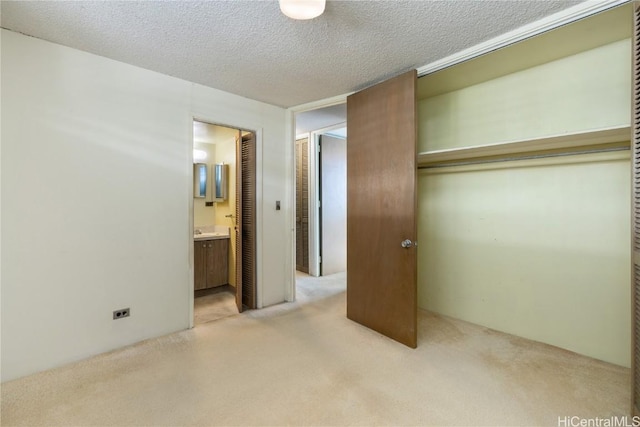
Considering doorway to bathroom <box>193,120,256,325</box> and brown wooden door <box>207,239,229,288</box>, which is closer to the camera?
doorway to bathroom <box>193,120,256,325</box>

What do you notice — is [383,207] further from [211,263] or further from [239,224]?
[211,263]

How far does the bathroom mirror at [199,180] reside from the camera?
4152 millimetres

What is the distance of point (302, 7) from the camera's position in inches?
55.4

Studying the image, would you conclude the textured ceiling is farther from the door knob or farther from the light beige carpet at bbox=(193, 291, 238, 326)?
the light beige carpet at bbox=(193, 291, 238, 326)

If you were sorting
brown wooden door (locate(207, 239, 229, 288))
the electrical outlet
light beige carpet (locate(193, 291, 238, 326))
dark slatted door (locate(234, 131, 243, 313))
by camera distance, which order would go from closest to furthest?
1. the electrical outlet
2. light beige carpet (locate(193, 291, 238, 326))
3. dark slatted door (locate(234, 131, 243, 313))
4. brown wooden door (locate(207, 239, 229, 288))

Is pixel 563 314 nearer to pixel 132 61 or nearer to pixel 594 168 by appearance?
pixel 594 168

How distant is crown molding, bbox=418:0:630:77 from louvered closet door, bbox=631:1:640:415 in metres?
0.16

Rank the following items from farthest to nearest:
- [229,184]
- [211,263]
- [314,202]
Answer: [314,202] < [229,184] < [211,263]

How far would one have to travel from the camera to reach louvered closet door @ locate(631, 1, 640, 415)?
1.50m

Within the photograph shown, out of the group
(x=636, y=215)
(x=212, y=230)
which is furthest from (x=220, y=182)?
(x=636, y=215)

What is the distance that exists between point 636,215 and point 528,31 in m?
1.24

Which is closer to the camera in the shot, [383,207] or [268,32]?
[268,32]

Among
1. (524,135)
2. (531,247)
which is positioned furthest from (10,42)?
(531,247)

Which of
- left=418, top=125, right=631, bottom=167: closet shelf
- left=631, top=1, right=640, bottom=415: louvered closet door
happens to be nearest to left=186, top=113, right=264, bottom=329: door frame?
left=418, top=125, right=631, bottom=167: closet shelf
